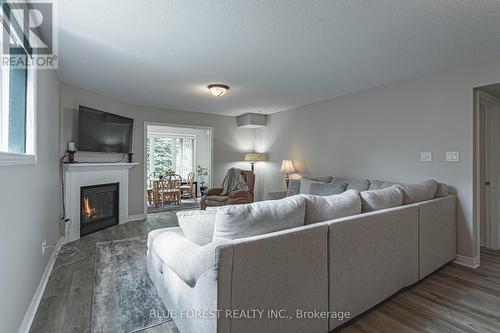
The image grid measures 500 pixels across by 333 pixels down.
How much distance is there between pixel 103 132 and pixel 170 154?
15.5ft

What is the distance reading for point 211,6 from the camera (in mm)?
1918

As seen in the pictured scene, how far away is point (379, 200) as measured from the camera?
2254 millimetres

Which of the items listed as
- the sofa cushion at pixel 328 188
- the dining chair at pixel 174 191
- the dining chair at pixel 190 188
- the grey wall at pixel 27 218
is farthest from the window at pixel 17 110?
the dining chair at pixel 190 188

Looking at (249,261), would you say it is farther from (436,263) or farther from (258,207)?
(436,263)

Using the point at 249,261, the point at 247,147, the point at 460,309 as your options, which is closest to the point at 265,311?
the point at 249,261

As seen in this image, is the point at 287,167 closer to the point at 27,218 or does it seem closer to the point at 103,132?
the point at 103,132

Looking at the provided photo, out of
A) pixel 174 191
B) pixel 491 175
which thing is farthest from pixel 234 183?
pixel 491 175

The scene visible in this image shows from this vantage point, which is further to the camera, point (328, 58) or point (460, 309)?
point (328, 58)

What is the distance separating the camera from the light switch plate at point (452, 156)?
3029 mm

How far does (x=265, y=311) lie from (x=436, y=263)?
228 centimetres

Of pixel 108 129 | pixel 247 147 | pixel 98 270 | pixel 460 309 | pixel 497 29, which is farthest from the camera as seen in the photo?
pixel 247 147

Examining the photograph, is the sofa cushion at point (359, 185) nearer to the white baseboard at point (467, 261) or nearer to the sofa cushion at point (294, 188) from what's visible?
the sofa cushion at point (294, 188)

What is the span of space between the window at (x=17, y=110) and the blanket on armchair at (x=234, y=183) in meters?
3.58

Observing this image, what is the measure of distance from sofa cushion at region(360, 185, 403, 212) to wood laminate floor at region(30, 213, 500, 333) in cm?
80
